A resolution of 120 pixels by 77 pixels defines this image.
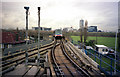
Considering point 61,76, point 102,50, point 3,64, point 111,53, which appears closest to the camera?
point 61,76

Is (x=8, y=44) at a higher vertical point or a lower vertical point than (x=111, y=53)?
higher

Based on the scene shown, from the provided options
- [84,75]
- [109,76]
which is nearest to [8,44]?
[84,75]

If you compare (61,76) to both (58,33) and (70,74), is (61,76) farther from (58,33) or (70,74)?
(58,33)

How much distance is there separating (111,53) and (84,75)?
15.4 m

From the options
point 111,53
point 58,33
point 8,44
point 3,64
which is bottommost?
point 111,53

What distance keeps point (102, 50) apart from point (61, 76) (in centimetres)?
1652

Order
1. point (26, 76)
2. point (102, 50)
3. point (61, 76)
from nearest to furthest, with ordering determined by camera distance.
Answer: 1. point (26, 76)
2. point (61, 76)
3. point (102, 50)

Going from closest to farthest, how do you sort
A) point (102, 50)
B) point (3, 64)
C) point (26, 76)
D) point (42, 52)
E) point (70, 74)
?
point (26, 76) < point (70, 74) < point (3, 64) < point (42, 52) < point (102, 50)

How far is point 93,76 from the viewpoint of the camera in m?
4.52

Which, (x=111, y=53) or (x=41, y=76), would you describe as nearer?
(x=41, y=76)

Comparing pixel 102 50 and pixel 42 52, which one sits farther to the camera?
pixel 102 50

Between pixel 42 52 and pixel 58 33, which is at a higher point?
pixel 58 33

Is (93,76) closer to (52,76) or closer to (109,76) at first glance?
(109,76)

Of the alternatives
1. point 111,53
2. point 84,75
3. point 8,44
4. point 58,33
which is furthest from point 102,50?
point 8,44
